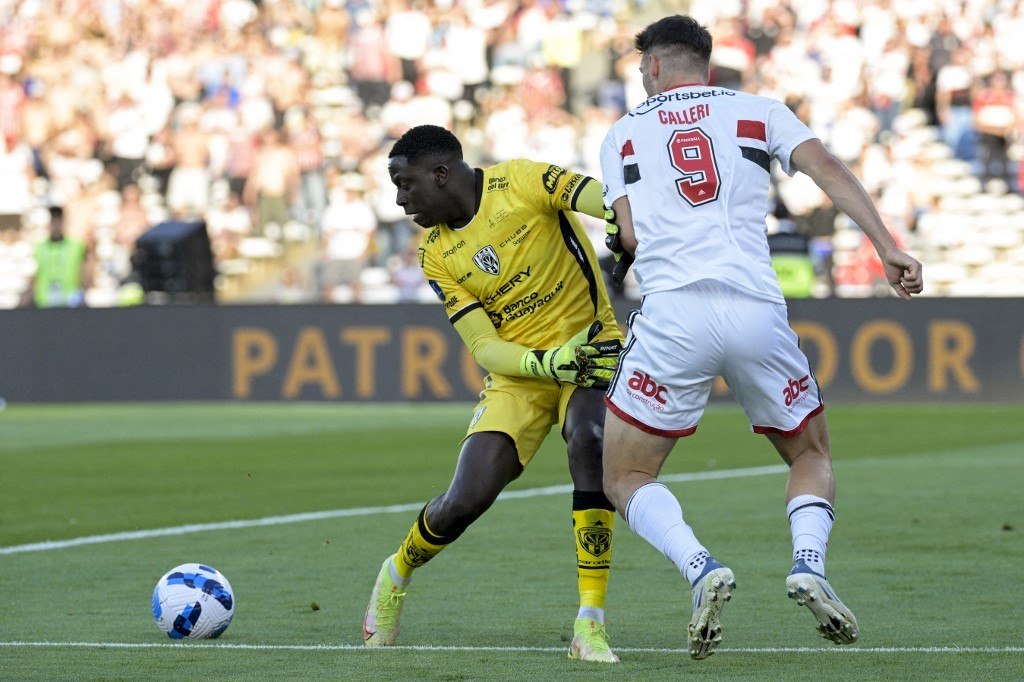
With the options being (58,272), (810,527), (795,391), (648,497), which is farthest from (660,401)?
(58,272)

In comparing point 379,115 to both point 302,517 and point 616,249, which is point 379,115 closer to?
point 302,517

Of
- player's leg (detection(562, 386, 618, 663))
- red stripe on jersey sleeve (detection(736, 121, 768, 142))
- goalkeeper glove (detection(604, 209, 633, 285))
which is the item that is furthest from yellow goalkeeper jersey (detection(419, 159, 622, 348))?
red stripe on jersey sleeve (detection(736, 121, 768, 142))

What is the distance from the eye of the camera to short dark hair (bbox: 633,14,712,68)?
5727 mm

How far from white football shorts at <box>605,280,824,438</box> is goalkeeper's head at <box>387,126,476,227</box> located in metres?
1.28

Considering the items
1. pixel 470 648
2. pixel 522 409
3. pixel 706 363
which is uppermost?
pixel 706 363

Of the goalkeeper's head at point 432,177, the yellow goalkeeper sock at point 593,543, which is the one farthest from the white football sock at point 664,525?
the goalkeeper's head at point 432,177

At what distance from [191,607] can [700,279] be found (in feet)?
7.54

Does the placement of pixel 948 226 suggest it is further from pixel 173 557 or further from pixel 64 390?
pixel 173 557

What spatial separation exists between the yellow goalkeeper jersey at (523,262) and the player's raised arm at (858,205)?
135cm

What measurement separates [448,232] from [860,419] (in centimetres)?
1150

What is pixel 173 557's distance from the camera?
890 cm

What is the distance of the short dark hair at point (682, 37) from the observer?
573 centimetres

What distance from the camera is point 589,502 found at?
635 centimetres

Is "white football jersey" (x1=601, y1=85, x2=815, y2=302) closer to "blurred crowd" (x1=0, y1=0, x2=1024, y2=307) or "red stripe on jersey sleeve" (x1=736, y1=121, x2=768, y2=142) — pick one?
"red stripe on jersey sleeve" (x1=736, y1=121, x2=768, y2=142)
